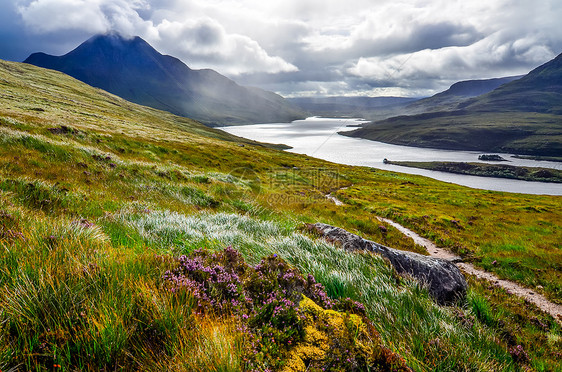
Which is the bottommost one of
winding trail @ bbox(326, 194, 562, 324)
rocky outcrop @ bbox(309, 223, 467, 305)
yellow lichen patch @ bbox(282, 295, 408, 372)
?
winding trail @ bbox(326, 194, 562, 324)

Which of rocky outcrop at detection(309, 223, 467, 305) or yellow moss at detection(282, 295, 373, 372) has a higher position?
yellow moss at detection(282, 295, 373, 372)


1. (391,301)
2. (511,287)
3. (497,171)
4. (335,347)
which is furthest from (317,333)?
(497,171)

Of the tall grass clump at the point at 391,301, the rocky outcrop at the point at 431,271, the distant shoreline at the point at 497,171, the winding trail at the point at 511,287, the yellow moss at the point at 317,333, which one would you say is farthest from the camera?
the distant shoreline at the point at 497,171

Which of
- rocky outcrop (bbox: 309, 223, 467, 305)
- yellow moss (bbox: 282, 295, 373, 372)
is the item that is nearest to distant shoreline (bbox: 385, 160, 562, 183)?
rocky outcrop (bbox: 309, 223, 467, 305)

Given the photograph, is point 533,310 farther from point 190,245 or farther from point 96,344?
point 96,344

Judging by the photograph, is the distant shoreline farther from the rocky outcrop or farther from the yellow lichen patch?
the yellow lichen patch

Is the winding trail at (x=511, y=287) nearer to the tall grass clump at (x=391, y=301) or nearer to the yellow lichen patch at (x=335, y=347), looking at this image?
the tall grass clump at (x=391, y=301)

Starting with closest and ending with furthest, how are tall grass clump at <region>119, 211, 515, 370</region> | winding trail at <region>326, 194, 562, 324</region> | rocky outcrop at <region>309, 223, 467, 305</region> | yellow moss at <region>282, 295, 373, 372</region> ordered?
yellow moss at <region>282, 295, 373, 372</region>, tall grass clump at <region>119, 211, 515, 370</region>, rocky outcrop at <region>309, 223, 467, 305</region>, winding trail at <region>326, 194, 562, 324</region>

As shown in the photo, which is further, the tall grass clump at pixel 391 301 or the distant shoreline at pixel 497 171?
the distant shoreline at pixel 497 171

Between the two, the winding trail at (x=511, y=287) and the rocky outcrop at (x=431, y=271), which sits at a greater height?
the rocky outcrop at (x=431, y=271)

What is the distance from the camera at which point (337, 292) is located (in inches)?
162

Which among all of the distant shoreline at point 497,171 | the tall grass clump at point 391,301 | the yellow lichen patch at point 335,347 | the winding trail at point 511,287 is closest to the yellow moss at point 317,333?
the yellow lichen patch at point 335,347

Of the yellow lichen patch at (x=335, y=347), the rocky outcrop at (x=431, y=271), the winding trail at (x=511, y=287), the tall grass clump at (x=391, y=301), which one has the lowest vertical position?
the winding trail at (x=511, y=287)

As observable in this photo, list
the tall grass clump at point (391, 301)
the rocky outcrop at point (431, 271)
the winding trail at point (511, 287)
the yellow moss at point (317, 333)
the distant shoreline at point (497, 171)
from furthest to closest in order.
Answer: the distant shoreline at point (497, 171), the winding trail at point (511, 287), the rocky outcrop at point (431, 271), the tall grass clump at point (391, 301), the yellow moss at point (317, 333)
